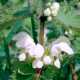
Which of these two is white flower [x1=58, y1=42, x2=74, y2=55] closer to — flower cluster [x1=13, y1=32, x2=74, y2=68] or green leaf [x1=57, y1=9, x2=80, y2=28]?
flower cluster [x1=13, y1=32, x2=74, y2=68]

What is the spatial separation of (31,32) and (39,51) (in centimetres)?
30

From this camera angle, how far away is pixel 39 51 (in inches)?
69.8

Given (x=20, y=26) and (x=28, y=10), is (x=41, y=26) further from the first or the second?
(x=20, y=26)

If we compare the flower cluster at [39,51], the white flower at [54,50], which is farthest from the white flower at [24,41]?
the white flower at [54,50]

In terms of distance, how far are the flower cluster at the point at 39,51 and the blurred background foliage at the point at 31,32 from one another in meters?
0.06

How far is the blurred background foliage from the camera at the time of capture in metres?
1.72

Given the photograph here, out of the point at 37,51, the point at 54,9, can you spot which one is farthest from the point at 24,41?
the point at 54,9

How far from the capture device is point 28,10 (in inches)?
69.9

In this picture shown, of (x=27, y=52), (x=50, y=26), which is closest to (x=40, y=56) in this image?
(x=27, y=52)

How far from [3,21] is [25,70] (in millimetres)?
327

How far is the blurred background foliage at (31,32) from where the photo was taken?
172 centimetres

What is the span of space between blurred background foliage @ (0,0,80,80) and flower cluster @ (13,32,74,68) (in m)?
0.06

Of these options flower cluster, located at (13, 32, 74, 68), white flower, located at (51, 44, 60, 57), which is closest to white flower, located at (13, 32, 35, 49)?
flower cluster, located at (13, 32, 74, 68)

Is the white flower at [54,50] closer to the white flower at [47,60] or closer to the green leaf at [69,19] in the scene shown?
the white flower at [47,60]
